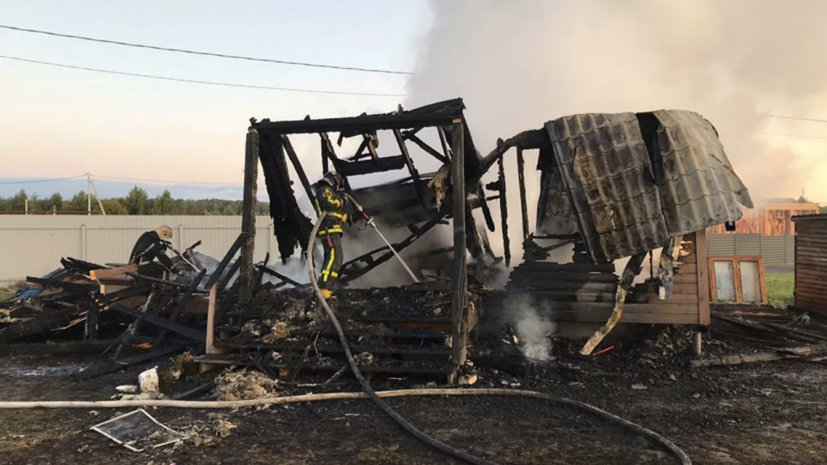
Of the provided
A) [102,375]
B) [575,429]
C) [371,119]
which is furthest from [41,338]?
[575,429]

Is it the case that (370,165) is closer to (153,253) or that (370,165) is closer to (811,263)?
(153,253)

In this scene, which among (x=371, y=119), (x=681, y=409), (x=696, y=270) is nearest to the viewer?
(x=681, y=409)

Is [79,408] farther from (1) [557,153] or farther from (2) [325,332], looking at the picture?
(1) [557,153]

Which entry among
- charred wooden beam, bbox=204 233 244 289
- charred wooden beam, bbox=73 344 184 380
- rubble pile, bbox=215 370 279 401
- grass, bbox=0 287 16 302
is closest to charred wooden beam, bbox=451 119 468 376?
rubble pile, bbox=215 370 279 401

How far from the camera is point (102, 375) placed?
258 inches

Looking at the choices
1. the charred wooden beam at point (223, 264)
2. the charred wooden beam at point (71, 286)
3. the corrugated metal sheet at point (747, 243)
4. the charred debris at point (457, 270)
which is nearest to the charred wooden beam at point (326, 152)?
the charred debris at point (457, 270)

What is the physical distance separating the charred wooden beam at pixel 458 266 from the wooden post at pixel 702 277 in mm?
3244

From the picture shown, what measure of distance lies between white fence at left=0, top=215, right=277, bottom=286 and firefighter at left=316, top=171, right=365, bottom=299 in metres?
12.8

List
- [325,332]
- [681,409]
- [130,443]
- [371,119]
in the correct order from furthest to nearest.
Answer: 1. [371,119]
2. [325,332]
3. [681,409]
4. [130,443]

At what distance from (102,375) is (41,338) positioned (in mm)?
2851

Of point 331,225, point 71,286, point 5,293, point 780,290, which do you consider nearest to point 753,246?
point 780,290

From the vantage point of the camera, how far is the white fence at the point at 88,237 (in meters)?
17.5

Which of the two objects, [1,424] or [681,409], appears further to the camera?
[681,409]

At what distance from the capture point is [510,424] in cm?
477
